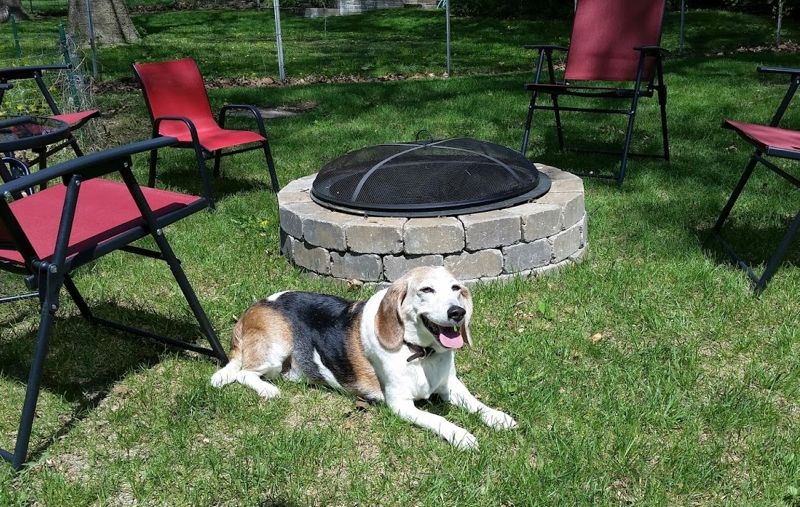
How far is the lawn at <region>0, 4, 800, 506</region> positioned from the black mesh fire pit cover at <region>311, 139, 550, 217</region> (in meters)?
0.50

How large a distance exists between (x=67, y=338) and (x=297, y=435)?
5.22 ft

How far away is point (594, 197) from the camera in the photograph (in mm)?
5488

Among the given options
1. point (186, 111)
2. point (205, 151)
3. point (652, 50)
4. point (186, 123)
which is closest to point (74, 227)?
point (186, 123)

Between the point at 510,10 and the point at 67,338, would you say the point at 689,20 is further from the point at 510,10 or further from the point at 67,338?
the point at 67,338

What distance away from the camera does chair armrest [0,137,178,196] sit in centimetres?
230

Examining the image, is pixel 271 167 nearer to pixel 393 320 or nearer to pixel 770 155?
pixel 393 320

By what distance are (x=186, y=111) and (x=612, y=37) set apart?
3855 mm

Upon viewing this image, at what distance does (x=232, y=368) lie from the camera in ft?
10.2

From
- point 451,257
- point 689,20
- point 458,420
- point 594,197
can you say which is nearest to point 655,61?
point 594,197

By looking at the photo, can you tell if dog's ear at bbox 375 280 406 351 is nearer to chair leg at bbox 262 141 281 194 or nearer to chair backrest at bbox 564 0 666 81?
chair leg at bbox 262 141 281 194

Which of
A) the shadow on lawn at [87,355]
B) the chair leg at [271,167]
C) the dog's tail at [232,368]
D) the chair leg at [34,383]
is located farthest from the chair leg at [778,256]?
the chair leg at [271,167]

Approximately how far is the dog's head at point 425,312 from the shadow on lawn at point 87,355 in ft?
4.32

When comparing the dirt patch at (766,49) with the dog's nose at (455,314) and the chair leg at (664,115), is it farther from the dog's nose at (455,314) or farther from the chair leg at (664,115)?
the dog's nose at (455,314)

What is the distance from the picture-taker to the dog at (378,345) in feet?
8.59
